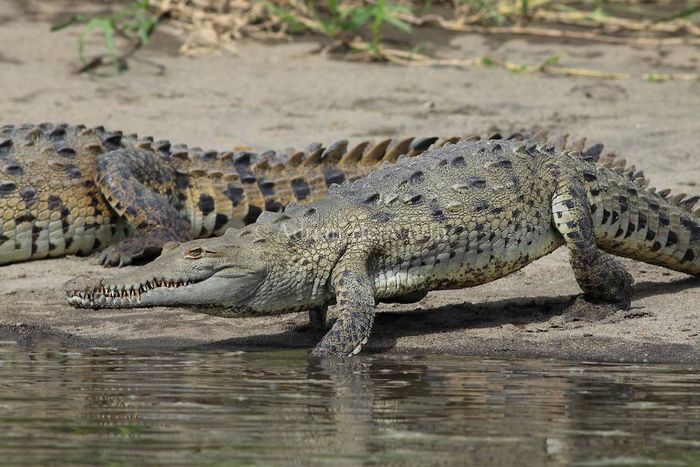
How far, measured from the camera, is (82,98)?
12.0m

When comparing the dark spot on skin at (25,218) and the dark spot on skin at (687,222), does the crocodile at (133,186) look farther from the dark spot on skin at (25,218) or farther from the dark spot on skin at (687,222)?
the dark spot on skin at (687,222)

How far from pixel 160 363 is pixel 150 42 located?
730 centimetres

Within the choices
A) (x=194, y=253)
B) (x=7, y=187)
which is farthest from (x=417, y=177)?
(x=7, y=187)

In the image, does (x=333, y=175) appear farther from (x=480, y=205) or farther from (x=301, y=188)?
(x=480, y=205)

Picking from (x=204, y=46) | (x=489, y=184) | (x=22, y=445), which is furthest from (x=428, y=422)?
(x=204, y=46)

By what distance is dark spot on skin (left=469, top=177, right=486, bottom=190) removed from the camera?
7.17 meters

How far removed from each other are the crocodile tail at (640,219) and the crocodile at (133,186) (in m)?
1.69

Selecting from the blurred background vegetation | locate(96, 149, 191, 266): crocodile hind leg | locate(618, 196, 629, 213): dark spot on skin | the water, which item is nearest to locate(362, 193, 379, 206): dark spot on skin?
the water

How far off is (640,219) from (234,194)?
3.17m

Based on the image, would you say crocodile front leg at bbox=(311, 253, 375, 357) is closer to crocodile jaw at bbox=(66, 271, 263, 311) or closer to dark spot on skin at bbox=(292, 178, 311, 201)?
crocodile jaw at bbox=(66, 271, 263, 311)

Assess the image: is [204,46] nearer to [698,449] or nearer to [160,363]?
[160,363]

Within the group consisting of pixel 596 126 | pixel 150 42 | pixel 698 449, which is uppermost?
pixel 698 449

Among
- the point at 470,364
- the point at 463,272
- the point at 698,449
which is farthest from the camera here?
the point at 463,272

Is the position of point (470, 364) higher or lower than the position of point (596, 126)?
higher
